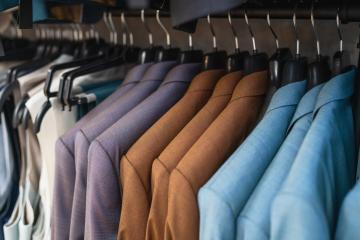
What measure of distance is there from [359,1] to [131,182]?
0.37 metres

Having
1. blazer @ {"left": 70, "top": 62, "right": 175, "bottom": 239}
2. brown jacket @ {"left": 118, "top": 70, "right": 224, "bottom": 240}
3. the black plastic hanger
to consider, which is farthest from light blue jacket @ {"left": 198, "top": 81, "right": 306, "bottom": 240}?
the black plastic hanger

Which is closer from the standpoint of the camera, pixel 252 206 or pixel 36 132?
pixel 252 206

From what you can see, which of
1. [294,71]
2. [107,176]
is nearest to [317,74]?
[294,71]

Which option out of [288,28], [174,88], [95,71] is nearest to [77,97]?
[95,71]

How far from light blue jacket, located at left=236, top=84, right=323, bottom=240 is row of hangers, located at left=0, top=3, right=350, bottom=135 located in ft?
0.33

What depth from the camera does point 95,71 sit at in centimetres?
88

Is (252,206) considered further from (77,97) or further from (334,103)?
(77,97)

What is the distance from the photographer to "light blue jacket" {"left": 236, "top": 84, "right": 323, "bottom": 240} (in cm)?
43

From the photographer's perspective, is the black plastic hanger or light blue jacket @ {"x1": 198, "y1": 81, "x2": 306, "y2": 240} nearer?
light blue jacket @ {"x1": 198, "y1": 81, "x2": 306, "y2": 240}

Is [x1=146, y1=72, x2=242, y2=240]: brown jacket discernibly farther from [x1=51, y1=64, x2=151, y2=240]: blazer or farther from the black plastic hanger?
the black plastic hanger

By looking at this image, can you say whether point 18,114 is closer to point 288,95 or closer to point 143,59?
point 143,59

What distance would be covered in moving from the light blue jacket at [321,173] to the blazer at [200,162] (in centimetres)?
11

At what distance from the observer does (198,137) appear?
1.89 ft

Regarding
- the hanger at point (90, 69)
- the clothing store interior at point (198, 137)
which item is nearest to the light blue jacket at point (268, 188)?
the clothing store interior at point (198, 137)
